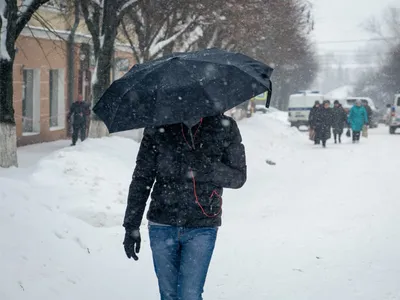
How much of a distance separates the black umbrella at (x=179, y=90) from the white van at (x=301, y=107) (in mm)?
38369

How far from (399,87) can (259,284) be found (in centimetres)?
7164

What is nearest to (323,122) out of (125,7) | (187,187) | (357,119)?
(357,119)

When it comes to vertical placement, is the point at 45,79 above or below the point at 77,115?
above

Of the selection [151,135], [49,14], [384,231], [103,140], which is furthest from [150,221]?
[49,14]

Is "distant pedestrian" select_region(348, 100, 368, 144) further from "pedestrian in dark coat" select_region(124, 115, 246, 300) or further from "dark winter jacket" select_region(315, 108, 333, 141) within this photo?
"pedestrian in dark coat" select_region(124, 115, 246, 300)

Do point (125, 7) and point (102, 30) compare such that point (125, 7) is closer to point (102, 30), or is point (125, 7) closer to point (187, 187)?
point (102, 30)

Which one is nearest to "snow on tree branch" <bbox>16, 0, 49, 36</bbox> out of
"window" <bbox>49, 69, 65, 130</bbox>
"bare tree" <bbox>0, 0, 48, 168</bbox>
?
Answer: "bare tree" <bbox>0, 0, 48, 168</bbox>

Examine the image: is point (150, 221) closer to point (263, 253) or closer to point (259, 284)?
point (259, 284)

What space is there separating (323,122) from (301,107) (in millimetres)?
18878

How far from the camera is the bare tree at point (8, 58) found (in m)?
12.1

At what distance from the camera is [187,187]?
4.06m

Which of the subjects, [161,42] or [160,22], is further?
[160,22]

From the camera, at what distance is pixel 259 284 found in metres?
6.72

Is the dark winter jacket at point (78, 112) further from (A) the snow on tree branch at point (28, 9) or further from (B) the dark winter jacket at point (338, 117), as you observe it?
(A) the snow on tree branch at point (28, 9)
